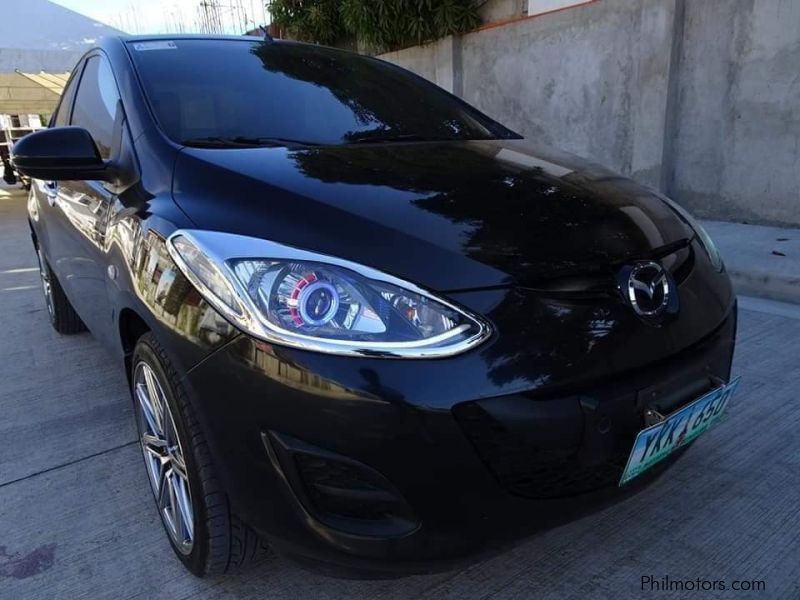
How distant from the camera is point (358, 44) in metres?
10.4

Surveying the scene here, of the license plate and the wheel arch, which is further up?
the wheel arch

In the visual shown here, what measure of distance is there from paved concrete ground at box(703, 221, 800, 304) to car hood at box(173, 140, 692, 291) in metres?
2.70

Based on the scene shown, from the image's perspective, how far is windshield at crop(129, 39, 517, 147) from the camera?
221 centimetres

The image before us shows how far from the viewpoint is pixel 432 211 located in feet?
5.26

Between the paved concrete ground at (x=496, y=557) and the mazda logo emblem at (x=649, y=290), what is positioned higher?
the mazda logo emblem at (x=649, y=290)

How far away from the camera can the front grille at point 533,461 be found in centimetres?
130

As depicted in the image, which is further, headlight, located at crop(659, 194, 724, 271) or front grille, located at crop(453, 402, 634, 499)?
headlight, located at crop(659, 194, 724, 271)

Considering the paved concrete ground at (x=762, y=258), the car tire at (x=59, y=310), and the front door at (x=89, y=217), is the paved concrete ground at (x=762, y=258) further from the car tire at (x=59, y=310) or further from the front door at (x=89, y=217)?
the car tire at (x=59, y=310)

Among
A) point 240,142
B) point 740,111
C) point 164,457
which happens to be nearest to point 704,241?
point 240,142

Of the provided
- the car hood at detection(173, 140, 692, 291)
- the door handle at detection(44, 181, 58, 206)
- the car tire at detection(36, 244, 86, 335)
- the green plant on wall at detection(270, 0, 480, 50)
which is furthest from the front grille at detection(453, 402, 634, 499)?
the green plant on wall at detection(270, 0, 480, 50)

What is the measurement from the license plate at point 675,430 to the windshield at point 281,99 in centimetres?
135

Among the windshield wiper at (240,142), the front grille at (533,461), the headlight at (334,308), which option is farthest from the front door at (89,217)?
the front grille at (533,461)

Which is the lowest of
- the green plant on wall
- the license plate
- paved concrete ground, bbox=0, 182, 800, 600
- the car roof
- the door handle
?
paved concrete ground, bbox=0, 182, 800, 600

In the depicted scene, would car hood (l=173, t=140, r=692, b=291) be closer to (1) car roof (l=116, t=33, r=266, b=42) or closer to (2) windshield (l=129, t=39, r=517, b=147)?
(2) windshield (l=129, t=39, r=517, b=147)
